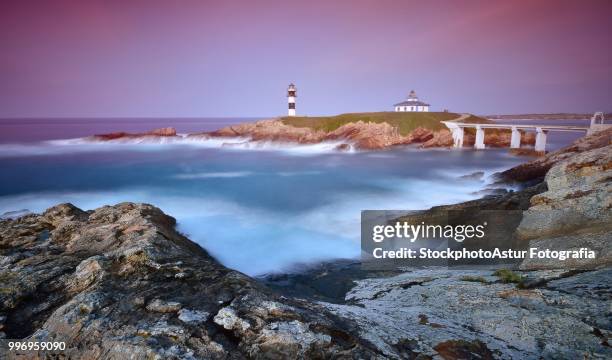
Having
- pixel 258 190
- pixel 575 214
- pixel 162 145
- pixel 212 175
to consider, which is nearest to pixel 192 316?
pixel 575 214

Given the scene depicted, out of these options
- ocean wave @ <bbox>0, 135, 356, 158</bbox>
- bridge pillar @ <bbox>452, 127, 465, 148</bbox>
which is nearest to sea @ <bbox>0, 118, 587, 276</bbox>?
ocean wave @ <bbox>0, 135, 356, 158</bbox>

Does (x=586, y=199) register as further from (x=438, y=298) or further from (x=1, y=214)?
(x=1, y=214)

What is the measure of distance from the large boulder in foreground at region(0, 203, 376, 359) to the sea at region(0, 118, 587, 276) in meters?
6.41

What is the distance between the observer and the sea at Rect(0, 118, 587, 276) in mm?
14367

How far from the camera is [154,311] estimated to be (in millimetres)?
4270

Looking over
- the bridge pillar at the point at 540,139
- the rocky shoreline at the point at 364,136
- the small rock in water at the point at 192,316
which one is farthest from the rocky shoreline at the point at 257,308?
the rocky shoreline at the point at 364,136

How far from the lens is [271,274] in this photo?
11328 mm

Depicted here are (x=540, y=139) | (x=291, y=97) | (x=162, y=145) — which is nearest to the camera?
(x=540, y=139)

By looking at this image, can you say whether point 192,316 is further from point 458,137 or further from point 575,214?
point 458,137

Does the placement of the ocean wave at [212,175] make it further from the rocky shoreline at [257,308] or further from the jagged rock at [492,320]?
the jagged rock at [492,320]

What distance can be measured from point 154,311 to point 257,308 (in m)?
1.32

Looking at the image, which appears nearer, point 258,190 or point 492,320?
point 492,320

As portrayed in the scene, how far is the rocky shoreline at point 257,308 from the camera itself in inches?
153

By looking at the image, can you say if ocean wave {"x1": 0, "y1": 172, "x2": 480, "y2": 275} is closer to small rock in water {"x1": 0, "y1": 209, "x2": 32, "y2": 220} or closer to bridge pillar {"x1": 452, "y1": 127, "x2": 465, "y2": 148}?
small rock in water {"x1": 0, "y1": 209, "x2": 32, "y2": 220}
